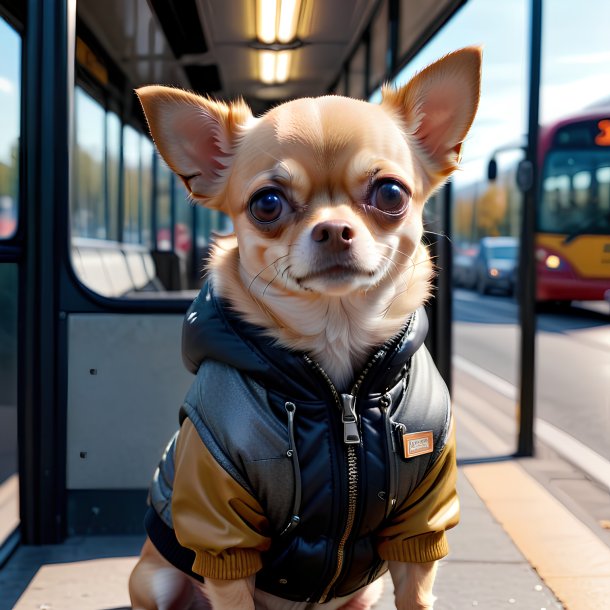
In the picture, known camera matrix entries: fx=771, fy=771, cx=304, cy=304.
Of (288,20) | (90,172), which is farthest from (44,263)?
(90,172)

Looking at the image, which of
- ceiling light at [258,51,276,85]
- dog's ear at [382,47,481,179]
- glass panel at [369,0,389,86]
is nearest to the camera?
dog's ear at [382,47,481,179]

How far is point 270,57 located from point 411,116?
11.8 ft

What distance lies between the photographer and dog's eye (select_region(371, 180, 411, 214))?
166 centimetres

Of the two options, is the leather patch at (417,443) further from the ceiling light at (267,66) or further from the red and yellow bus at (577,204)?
the red and yellow bus at (577,204)

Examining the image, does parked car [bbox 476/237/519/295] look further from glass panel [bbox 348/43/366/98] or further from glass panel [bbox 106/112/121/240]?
glass panel [bbox 348/43/366/98]

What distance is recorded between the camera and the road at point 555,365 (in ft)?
17.8

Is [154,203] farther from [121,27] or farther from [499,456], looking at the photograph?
[499,456]

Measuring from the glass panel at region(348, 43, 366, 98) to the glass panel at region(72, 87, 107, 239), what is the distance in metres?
1.75

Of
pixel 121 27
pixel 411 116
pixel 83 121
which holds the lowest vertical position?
pixel 411 116

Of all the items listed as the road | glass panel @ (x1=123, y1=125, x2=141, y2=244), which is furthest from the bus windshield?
glass panel @ (x1=123, y1=125, x2=141, y2=244)

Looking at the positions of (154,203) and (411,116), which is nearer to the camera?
(411,116)

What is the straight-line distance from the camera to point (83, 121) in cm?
519

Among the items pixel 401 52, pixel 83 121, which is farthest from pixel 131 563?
pixel 83 121

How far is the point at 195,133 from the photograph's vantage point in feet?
6.12
